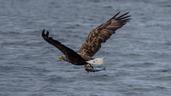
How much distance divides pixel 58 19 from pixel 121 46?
3.03 m

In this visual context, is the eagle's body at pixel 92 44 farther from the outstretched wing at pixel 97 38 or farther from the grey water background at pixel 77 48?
the grey water background at pixel 77 48

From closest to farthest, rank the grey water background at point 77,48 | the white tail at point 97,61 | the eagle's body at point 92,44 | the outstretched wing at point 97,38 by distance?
the white tail at point 97,61 < the eagle's body at point 92,44 < the outstretched wing at point 97,38 < the grey water background at point 77,48

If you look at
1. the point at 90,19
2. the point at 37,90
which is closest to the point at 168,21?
the point at 90,19

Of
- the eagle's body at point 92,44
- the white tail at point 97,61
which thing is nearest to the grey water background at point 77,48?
the eagle's body at point 92,44

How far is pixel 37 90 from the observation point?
61.9ft

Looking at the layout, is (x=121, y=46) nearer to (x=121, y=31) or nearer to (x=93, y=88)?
(x=121, y=31)

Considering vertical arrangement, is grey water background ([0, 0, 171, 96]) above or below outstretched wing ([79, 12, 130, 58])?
below

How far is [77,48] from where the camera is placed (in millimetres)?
21703

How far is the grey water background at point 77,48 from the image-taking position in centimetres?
1917

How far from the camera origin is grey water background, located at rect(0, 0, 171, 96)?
1917 cm

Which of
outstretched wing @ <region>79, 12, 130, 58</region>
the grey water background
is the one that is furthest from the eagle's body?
the grey water background

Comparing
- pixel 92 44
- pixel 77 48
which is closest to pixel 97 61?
pixel 92 44

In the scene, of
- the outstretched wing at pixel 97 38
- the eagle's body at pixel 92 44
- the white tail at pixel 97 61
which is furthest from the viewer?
the outstretched wing at pixel 97 38

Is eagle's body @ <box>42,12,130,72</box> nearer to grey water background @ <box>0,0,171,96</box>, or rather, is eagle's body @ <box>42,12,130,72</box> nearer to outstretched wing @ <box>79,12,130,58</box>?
outstretched wing @ <box>79,12,130,58</box>
